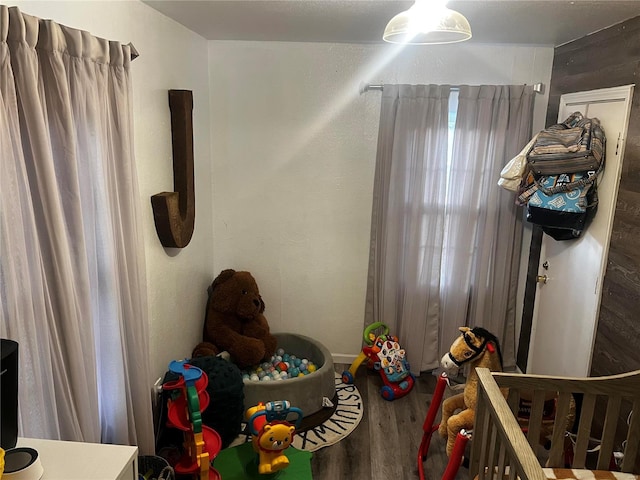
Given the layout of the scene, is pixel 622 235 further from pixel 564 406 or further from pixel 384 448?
pixel 384 448

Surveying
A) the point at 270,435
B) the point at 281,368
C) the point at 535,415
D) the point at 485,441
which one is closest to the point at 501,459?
the point at 485,441

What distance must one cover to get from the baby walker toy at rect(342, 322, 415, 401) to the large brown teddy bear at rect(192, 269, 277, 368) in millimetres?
638

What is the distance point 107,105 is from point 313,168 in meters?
1.76

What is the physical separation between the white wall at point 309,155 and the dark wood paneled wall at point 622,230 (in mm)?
651

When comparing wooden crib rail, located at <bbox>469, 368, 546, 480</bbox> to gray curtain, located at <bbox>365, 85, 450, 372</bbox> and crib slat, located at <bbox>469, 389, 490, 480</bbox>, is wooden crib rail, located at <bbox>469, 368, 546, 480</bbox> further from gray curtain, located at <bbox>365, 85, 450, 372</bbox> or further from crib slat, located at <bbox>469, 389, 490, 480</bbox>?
gray curtain, located at <bbox>365, 85, 450, 372</bbox>

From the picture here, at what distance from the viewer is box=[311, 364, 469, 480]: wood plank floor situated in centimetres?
264

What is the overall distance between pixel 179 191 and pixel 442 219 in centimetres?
168

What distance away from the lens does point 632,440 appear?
1903 mm

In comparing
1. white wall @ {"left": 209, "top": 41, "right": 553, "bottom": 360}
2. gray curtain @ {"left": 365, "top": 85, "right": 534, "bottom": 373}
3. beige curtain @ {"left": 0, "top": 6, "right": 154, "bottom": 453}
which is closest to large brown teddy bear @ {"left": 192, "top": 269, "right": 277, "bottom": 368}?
white wall @ {"left": 209, "top": 41, "right": 553, "bottom": 360}

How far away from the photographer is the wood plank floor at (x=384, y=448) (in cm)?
264

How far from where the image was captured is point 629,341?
2279 millimetres

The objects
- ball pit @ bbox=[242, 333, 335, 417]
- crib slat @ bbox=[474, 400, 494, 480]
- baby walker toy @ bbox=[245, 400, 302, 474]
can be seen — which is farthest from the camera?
ball pit @ bbox=[242, 333, 335, 417]

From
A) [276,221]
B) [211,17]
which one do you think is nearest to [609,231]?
[276,221]

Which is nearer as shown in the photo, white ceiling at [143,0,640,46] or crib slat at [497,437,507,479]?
crib slat at [497,437,507,479]
